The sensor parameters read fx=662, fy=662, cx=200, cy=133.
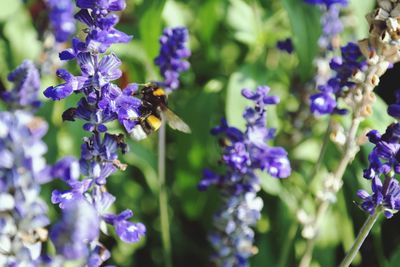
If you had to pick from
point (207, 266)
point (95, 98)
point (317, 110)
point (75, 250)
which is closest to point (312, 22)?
point (317, 110)

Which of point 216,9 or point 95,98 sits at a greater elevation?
point 95,98

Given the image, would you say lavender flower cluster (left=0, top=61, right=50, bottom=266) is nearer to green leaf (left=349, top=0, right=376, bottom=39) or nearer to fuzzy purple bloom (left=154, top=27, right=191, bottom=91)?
fuzzy purple bloom (left=154, top=27, right=191, bottom=91)

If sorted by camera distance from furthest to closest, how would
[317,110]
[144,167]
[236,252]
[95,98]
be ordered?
[144,167] → [236,252] → [317,110] → [95,98]

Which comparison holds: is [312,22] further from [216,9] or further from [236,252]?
[236,252]

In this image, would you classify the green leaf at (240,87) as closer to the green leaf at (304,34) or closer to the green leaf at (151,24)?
the green leaf at (304,34)

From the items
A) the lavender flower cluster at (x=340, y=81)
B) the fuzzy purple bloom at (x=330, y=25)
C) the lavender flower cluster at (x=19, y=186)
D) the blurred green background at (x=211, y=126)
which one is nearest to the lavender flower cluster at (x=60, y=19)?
the blurred green background at (x=211, y=126)

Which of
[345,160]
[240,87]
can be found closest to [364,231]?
[345,160]
